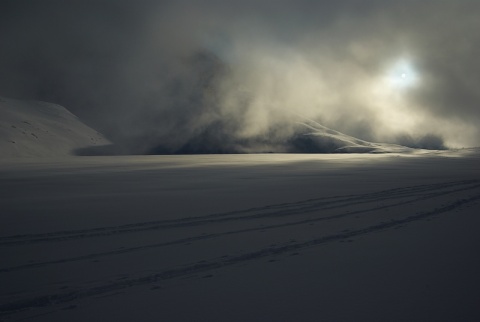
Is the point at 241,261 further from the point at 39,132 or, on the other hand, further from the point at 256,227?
the point at 39,132

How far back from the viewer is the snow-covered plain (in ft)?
16.8

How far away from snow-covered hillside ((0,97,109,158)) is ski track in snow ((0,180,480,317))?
193 ft

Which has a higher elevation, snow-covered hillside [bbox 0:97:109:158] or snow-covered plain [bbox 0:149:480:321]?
snow-covered hillside [bbox 0:97:109:158]

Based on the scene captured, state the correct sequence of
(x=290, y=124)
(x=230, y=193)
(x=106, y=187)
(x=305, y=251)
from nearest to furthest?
(x=305, y=251), (x=230, y=193), (x=106, y=187), (x=290, y=124)

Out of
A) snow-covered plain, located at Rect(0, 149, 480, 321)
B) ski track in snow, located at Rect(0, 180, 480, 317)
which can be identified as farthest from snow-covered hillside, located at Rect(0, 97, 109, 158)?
ski track in snow, located at Rect(0, 180, 480, 317)

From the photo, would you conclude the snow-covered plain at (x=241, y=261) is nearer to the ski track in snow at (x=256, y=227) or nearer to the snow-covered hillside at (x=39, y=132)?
the ski track in snow at (x=256, y=227)

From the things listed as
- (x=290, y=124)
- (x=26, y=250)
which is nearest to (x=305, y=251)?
(x=26, y=250)

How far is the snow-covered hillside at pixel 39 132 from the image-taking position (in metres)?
62.7

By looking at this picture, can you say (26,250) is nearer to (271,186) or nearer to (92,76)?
(271,186)

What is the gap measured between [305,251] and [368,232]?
2.61 m

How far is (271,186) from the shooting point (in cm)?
1970

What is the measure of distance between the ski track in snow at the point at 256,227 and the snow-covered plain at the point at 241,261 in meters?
0.04

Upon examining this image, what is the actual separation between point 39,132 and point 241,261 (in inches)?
3173

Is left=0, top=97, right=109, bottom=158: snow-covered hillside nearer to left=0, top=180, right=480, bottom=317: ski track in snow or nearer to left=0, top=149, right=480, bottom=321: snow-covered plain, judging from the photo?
left=0, top=149, right=480, bottom=321: snow-covered plain
